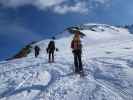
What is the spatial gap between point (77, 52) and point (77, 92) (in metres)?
4.86

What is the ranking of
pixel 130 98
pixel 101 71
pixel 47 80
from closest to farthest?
pixel 130 98 < pixel 47 80 < pixel 101 71

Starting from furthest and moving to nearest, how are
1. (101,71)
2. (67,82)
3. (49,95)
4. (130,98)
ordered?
(101,71)
(67,82)
(49,95)
(130,98)

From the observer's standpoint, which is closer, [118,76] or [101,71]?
[118,76]

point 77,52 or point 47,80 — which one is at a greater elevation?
point 77,52

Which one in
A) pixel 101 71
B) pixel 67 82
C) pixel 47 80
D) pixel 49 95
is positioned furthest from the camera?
pixel 101 71

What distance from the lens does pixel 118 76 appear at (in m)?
14.6

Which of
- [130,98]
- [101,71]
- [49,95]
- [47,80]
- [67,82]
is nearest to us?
[130,98]

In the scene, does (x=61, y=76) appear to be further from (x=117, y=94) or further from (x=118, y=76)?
(x=117, y=94)

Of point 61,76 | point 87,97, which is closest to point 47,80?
point 61,76

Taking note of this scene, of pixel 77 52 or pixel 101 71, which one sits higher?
pixel 77 52

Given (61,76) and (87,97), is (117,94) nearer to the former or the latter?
(87,97)

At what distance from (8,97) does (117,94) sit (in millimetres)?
4689

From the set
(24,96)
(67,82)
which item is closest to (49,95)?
(24,96)

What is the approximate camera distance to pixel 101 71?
54.3 ft
